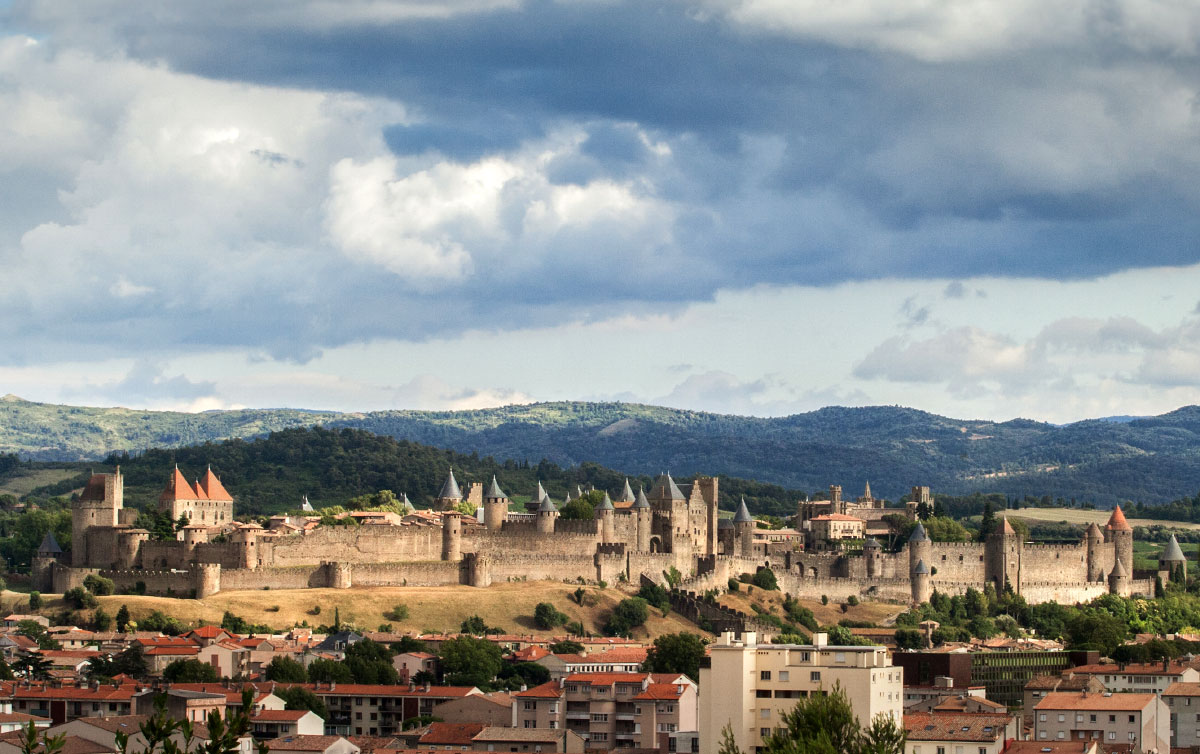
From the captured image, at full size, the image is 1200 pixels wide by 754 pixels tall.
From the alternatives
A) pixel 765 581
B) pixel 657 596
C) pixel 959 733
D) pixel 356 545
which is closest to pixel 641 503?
pixel 765 581

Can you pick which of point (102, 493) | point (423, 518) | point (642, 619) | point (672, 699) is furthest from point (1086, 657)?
point (102, 493)

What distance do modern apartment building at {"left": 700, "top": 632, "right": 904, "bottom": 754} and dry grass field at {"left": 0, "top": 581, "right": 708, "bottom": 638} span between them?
48134 mm

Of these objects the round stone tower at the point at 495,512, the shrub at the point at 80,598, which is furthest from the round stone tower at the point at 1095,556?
the shrub at the point at 80,598

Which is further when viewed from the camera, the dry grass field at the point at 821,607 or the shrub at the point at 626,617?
the dry grass field at the point at 821,607

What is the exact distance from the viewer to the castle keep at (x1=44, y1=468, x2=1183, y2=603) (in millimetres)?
114312

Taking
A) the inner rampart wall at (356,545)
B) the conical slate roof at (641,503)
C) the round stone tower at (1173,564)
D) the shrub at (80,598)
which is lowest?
the shrub at (80,598)

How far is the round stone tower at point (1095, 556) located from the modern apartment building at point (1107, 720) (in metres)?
66.9

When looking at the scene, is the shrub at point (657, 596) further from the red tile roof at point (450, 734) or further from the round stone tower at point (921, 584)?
the red tile roof at point (450, 734)

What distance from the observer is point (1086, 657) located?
105 meters

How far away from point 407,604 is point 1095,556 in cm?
5386

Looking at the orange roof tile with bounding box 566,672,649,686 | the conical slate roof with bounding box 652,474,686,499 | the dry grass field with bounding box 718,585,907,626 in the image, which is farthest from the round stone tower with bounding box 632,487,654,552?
the orange roof tile with bounding box 566,672,649,686

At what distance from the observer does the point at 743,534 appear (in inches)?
5502

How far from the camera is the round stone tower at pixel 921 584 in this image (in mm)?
136750

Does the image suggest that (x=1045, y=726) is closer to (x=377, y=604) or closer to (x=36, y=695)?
(x=36, y=695)
